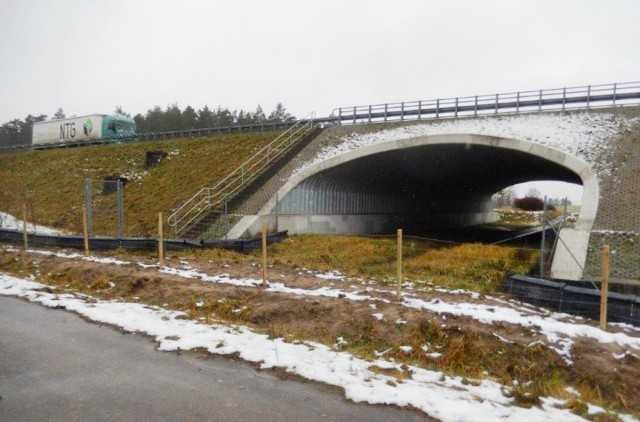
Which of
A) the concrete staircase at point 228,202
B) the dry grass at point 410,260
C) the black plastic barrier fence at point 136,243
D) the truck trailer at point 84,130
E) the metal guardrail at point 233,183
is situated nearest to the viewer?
the dry grass at point 410,260

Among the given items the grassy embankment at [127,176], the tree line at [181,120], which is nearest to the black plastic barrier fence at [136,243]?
the grassy embankment at [127,176]

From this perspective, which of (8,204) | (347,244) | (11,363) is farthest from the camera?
(8,204)

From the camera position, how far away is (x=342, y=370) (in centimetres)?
580

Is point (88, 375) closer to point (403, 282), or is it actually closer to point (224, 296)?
point (224, 296)

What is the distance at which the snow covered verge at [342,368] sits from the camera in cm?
482

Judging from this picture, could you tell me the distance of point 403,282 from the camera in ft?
38.3

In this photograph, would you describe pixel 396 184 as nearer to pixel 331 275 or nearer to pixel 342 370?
pixel 331 275

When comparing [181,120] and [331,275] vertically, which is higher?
[181,120]

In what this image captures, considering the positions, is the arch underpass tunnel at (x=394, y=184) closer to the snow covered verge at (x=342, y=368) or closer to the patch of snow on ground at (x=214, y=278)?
the patch of snow on ground at (x=214, y=278)

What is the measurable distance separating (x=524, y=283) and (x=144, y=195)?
24456 millimetres

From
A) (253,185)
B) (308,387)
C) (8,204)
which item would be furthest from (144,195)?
(308,387)

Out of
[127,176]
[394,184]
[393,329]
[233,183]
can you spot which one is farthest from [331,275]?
[127,176]

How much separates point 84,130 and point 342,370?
159 ft

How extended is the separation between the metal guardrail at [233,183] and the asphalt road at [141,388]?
570 inches
